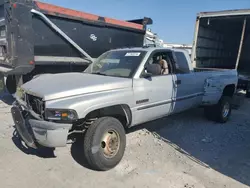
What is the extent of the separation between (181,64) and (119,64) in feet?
5.10

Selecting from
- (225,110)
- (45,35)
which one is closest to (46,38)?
(45,35)

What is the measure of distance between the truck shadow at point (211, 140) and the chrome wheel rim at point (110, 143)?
1.34 metres

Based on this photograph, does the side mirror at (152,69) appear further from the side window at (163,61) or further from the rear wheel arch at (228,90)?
the rear wheel arch at (228,90)

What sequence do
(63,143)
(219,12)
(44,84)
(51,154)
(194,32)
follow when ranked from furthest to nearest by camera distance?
(194,32) → (219,12) → (51,154) → (44,84) → (63,143)

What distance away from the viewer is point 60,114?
3.22 m

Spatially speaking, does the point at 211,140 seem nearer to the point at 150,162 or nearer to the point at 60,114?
the point at 150,162

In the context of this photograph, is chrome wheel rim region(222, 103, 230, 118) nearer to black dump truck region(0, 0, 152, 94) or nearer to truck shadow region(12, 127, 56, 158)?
black dump truck region(0, 0, 152, 94)

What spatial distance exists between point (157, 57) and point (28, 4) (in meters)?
Result: 3.26

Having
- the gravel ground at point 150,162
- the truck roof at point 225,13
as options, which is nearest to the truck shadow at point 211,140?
the gravel ground at point 150,162

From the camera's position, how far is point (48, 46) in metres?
6.23

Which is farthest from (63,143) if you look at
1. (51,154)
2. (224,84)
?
(224,84)

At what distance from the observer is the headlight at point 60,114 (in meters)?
3.22

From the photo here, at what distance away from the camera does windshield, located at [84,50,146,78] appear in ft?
14.5

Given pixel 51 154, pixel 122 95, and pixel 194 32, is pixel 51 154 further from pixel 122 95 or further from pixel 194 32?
pixel 194 32
